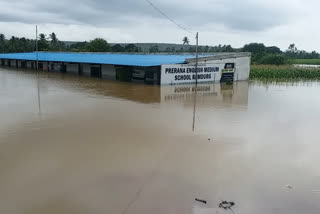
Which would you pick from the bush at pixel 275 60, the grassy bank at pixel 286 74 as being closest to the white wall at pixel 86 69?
the grassy bank at pixel 286 74

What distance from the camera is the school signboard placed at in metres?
22.8

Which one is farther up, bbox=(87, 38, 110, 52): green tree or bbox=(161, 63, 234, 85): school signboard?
bbox=(87, 38, 110, 52): green tree

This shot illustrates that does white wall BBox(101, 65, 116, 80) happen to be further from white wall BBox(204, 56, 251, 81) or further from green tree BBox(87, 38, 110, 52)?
green tree BBox(87, 38, 110, 52)

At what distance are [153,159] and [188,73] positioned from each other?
17.3 meters

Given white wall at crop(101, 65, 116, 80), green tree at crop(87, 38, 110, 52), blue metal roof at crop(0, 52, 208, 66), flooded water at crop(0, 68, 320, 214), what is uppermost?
green tree at crop(87, 38, 110, 52)

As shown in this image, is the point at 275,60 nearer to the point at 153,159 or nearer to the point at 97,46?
the point at 97,46

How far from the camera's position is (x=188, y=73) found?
2409 centimetres

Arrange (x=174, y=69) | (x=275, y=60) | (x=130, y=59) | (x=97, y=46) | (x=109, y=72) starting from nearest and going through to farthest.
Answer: (x=174, y=69) < (x=130, y=59) < (x=109, y=72) < (x=275, y=60) < (x=97, y=46)

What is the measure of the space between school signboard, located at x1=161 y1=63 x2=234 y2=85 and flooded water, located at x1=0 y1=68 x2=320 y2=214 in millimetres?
8913

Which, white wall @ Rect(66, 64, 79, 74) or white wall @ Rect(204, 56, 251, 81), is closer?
white wall @ Rect(204, 56, 251, 81)

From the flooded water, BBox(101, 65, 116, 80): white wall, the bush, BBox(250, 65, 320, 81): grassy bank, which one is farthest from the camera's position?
the bush

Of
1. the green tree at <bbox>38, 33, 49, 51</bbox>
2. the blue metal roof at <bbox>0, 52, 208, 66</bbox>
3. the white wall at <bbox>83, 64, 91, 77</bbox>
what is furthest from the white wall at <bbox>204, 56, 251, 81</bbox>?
the green tree at <bbox>38, 33, 49, 51</bbox>

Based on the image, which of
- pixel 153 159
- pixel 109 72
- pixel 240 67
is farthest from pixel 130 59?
pixel 153 159

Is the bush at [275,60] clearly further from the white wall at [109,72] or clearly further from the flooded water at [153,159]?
the flooded water at [153,159]
